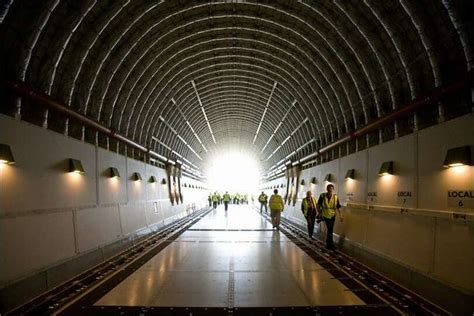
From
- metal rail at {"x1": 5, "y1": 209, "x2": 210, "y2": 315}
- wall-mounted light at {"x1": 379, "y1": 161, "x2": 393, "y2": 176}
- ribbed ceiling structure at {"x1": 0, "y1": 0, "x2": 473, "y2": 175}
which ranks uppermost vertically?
ribbed ceiling structure at {"x1": 0, "y1": 0, "x2": 473, "y2": 175}

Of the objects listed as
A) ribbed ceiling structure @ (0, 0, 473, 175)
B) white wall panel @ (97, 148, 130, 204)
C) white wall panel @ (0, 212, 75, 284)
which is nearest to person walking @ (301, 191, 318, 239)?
ribbed ceiling structure @ (0, 0, 473, 175)

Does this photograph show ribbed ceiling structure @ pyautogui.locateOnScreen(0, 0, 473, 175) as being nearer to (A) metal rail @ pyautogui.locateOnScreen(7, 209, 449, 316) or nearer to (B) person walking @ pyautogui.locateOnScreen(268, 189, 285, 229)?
(B) person walking @ pyautogui.locateOnScreen(268, 189, 285, 229)

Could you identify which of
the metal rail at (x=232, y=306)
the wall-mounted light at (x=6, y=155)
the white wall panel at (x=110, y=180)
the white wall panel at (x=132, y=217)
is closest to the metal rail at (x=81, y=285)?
the metal rail at (x=232, y=306)

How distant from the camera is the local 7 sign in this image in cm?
611

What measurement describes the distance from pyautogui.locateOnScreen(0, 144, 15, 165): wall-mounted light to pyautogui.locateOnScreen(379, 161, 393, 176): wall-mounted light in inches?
301

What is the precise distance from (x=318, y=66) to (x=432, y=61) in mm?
6708

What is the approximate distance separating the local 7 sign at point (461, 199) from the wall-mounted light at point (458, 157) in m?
0.44

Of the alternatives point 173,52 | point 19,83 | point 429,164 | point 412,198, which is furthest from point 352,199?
point 19,83

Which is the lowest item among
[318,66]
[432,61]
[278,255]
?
[278,255]

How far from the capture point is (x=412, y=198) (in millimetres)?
8227

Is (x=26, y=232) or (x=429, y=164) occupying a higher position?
(x=429, y=164)

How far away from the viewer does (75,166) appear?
30.6 ft

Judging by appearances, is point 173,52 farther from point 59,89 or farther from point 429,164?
point 429,164

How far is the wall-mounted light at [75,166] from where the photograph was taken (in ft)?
30.2
